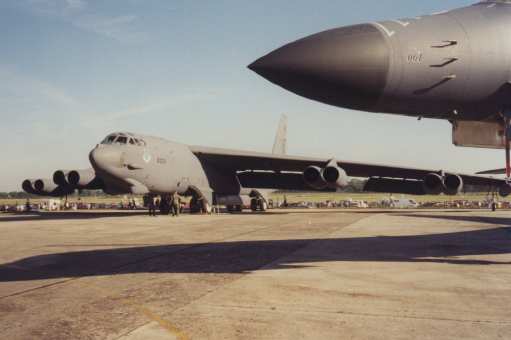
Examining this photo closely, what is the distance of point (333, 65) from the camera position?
4930 mm

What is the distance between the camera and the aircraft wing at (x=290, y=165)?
23.4 meters

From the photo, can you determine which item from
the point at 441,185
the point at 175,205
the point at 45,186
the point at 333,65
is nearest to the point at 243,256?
the point at 333,65

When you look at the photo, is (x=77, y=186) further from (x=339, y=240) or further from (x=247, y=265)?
(x=247, y=265)

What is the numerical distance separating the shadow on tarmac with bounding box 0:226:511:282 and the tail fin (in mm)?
23257

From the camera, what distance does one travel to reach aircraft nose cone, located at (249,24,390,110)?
4938 millimetres

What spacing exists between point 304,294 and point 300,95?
2.25m

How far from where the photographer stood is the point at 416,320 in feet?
13.1

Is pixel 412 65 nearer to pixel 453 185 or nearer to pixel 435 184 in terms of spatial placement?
pixel 435 184

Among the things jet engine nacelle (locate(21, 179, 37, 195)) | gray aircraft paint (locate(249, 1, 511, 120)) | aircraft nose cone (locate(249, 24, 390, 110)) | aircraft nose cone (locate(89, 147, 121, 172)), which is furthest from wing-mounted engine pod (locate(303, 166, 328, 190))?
jet engine nacelle (locate(21, 179, 37, 195))

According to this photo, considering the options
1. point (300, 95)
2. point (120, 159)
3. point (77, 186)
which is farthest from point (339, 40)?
point (77, 186)

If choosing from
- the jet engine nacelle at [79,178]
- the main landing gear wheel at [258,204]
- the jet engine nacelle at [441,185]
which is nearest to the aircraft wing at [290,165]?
the main landing gear wheel at [258,204]

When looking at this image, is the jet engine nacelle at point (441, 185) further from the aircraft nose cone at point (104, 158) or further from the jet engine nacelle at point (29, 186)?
the jet engine nacelle at point (29, 186)

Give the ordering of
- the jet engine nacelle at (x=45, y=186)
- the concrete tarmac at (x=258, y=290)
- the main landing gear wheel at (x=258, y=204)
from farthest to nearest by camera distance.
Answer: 1. the main landing gear wheel at (x=258, y=204)
2. the jet engine nacelle at (x=45, y=186)
3. the concrete tarmac at (x=258, y=290)

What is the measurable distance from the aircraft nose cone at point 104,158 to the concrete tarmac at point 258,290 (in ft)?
26.7
